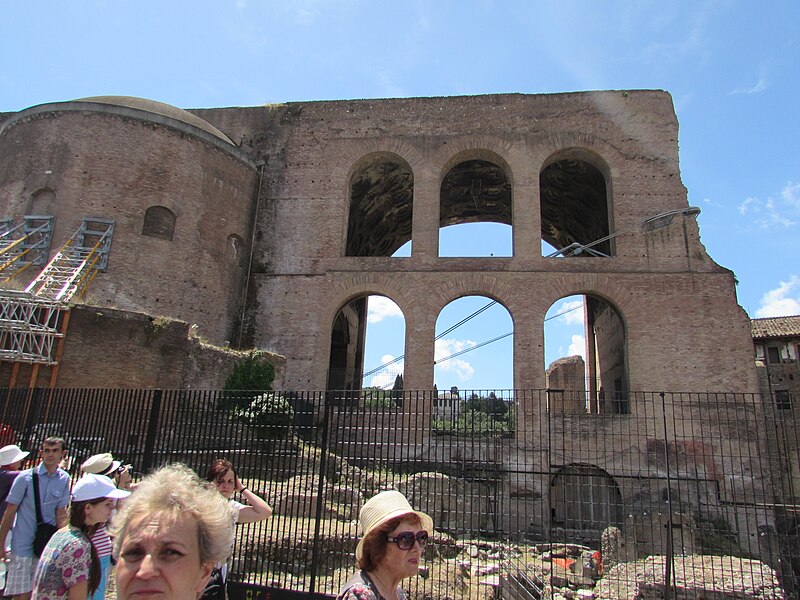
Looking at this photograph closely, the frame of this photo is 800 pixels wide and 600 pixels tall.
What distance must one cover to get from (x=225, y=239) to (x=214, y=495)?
53.1 feet

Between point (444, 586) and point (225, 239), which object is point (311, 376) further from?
point (444, 586)

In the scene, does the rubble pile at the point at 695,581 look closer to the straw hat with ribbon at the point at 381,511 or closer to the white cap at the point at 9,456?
the straw hat with ribbon at the point at 381,511

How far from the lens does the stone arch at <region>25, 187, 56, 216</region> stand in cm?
1570

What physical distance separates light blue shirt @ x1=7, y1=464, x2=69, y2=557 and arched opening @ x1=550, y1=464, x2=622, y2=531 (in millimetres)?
5221

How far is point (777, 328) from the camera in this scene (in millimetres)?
24297

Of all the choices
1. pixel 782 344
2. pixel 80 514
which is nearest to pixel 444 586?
pixel 80 514

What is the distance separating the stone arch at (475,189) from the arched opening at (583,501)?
931 cm

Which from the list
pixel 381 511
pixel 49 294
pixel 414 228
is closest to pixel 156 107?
pixel 49 294

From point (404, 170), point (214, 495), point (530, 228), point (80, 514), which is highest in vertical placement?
point (404, 170)

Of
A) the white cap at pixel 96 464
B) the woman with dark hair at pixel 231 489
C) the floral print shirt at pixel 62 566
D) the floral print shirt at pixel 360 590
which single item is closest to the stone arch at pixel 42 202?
the white cap at pixel 96 464

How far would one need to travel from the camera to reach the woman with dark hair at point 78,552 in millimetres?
2682

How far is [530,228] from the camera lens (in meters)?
16.6

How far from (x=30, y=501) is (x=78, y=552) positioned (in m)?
1.58

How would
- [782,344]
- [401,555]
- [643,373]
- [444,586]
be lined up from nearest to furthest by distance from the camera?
[401,555] → [444,586] → [643,373] → [782,344]
